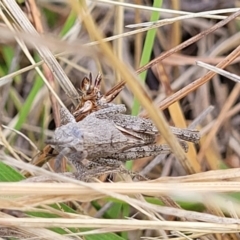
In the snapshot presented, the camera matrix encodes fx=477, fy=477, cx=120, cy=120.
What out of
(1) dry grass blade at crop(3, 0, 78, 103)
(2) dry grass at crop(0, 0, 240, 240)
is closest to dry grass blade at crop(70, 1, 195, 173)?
(2) dry grass at crop(0, 0, 240, 240)

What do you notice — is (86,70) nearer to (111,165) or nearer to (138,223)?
(111,165)

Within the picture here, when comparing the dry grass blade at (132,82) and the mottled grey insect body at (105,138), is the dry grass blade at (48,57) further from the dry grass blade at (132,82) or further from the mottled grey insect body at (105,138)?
the dry grass blade at (132,82)

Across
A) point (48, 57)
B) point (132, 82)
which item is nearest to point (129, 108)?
point (48, 57)

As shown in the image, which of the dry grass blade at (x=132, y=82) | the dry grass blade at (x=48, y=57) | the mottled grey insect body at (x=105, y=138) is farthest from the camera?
A: the dry grass blade at (x=48, y=57)

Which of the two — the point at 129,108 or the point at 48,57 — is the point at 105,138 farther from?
the point at 129,108

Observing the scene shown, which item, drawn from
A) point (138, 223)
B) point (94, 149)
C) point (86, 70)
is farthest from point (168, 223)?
point (86, 70)

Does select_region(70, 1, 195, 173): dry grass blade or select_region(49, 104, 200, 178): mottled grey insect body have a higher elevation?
select_region(70, 1, 195, 173): dry grass blade

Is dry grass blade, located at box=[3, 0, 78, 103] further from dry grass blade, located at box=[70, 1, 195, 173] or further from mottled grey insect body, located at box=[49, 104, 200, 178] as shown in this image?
dry grass blade, located at box=[70, 1, 195, 173]

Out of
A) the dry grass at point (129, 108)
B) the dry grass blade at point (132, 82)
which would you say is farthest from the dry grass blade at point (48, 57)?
the dry grass blade at point (132, 82)
